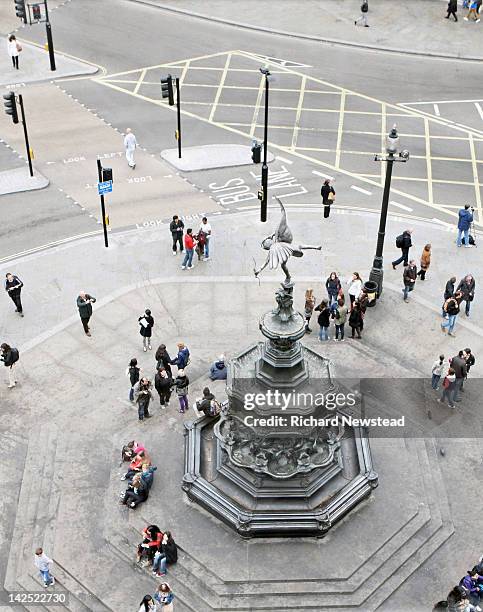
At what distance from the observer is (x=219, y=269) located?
28328 millimetres

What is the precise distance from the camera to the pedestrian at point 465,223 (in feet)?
93.2

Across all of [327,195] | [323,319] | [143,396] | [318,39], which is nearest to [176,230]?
[327,195]

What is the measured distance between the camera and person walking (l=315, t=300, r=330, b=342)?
81.1 feet

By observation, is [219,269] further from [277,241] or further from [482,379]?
[277,241]

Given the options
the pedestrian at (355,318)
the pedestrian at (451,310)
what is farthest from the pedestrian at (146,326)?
the pedestrian at (451,310)

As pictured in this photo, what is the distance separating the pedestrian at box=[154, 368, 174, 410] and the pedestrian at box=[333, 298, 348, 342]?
5.39m

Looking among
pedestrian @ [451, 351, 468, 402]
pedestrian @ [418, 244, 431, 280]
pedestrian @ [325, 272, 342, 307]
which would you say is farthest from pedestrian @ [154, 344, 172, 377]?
pedestrian @ [418, 244, 431, 280]

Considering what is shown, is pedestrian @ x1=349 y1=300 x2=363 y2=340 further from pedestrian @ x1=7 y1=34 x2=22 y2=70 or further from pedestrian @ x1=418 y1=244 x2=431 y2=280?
pedestrian @ x1=7 y1=34 x2=22 y2=70

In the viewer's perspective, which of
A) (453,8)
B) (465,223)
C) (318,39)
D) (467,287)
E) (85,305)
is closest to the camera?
(85,305)

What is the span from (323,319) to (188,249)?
17.8ft

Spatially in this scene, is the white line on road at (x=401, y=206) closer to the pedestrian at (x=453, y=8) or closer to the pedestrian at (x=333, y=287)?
the pedestrian at (x=333, y=287)

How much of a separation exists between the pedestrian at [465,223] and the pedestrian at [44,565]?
57.2 feet

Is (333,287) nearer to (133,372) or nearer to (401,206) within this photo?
(133,372)

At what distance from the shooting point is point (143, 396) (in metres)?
21.8
